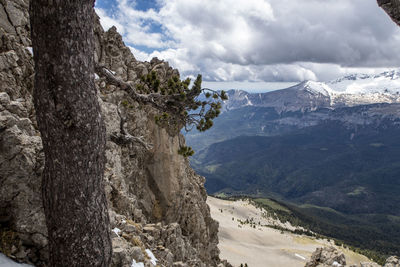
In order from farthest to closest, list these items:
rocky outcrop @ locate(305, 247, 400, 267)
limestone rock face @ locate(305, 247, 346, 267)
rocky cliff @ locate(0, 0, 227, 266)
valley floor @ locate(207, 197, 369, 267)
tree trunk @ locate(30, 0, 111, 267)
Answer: valley floor @ locate(207, 197, 369, 267), limestone rock face @ locate(305, 247, 346, 267), rocky outcrop @ locate(305, 247, 400, 267), rocky cliff @ locate(0, 0, 227, 266), tree trunk @ locate(30, 0, 111, 267)

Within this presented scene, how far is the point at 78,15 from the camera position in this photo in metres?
4.38

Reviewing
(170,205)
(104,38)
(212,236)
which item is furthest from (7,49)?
(212,236)

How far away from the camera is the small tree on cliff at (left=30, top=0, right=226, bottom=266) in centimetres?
431

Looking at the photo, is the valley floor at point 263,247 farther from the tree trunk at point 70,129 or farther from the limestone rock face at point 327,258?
the tree trunk at point 70,129

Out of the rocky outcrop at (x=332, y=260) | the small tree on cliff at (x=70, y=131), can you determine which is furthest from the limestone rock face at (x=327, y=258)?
the small tree on cliff at (x=70, y=131)

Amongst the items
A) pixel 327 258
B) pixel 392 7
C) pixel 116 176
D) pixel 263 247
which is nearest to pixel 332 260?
pixel 327 258

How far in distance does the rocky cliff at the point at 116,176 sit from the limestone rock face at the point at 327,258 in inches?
470

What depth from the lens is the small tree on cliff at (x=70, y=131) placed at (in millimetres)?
4312

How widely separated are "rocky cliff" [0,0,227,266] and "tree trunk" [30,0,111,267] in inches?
86.3

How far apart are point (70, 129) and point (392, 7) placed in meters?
6.33

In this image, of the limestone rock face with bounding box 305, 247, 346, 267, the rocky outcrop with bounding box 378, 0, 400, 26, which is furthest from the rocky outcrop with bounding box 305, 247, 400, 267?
the rocky outcrop with bounding box 378, 0, 400, 26

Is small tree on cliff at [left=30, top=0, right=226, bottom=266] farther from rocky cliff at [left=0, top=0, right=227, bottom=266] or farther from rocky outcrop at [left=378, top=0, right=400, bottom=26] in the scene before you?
rocky outcrop at [left=378, top=0, right=400, bottom=26]

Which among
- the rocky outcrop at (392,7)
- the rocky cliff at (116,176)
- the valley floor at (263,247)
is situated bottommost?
the valley floor at (263,247)

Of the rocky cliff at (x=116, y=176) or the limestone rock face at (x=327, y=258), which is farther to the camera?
the limestone rock face at (x=327, y=258)
